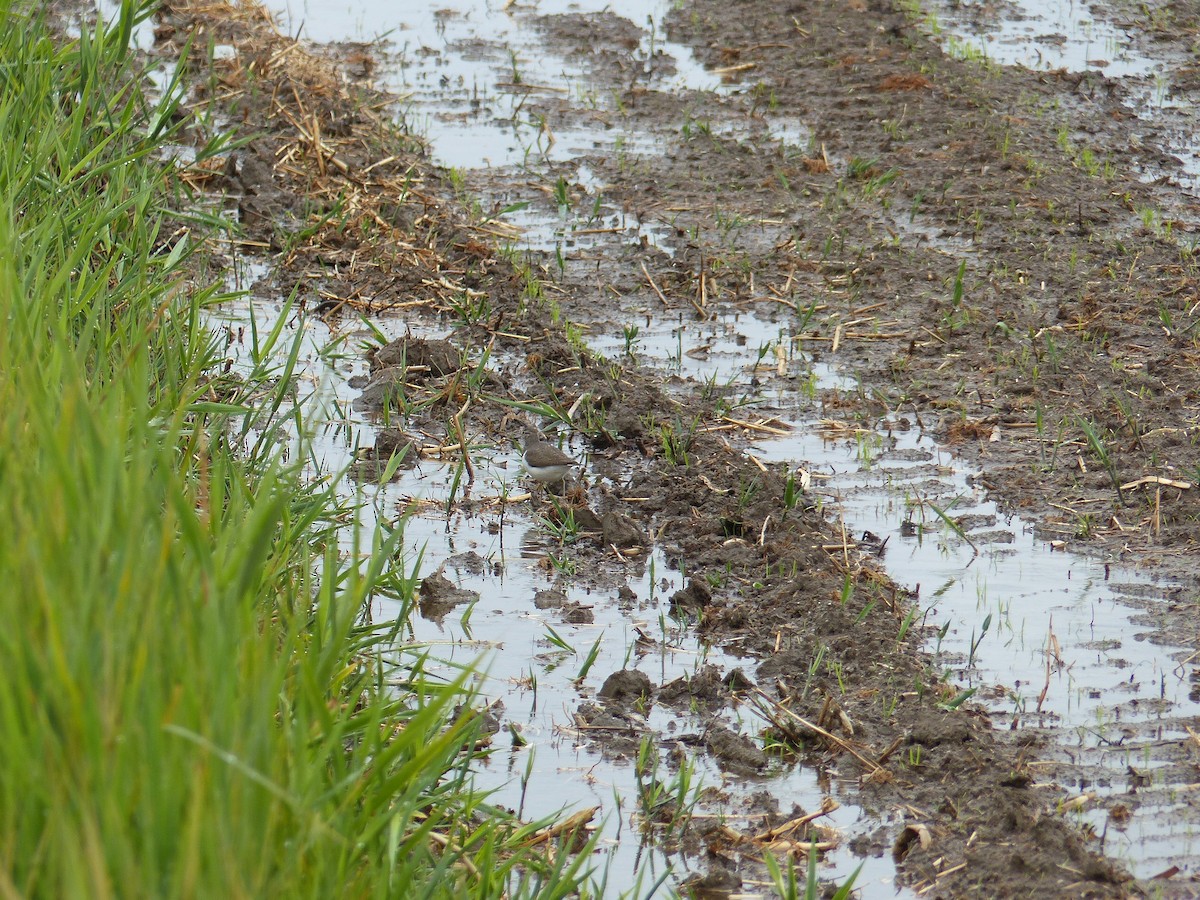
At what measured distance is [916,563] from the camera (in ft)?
14.5

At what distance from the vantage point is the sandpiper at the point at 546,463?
4797mm

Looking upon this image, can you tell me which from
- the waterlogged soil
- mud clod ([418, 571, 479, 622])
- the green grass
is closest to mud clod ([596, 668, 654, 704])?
the waterlogged soil

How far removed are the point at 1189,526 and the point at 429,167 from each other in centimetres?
451

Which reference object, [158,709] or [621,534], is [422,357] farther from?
[158,709]

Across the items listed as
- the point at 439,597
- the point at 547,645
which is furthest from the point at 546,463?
the point at 547,645

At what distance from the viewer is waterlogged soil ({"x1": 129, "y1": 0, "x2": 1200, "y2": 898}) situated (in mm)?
3539

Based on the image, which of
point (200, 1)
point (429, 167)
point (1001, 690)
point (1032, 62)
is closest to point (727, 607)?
point (1001, 690)

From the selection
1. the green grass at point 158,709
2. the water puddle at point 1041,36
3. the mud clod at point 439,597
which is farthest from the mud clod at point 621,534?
the water puddle at point 1041,36

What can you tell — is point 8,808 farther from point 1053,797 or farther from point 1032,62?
point 1032,62

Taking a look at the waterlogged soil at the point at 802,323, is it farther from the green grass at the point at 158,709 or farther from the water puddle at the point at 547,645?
the green grass at the point at 158,709

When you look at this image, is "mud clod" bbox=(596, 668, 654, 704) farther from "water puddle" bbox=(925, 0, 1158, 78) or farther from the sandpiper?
"water puddle" bbox=(925, 0, 1158, 78)

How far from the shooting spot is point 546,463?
480cm

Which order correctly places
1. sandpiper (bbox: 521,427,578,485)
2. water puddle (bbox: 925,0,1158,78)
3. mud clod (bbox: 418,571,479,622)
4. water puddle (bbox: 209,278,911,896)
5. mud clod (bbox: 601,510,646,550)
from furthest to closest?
1. water puddle (bbox: 925,0,1158,78)
2. sandpiper (bbox: 521,427,578,485)
3. mud clod (bbox: 601,510,646,550)
4. mud clod (bbox: 418,571,479,622)
5. water puddle (bbox: 209,278,911,896)

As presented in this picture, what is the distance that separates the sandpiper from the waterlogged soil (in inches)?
2.3
